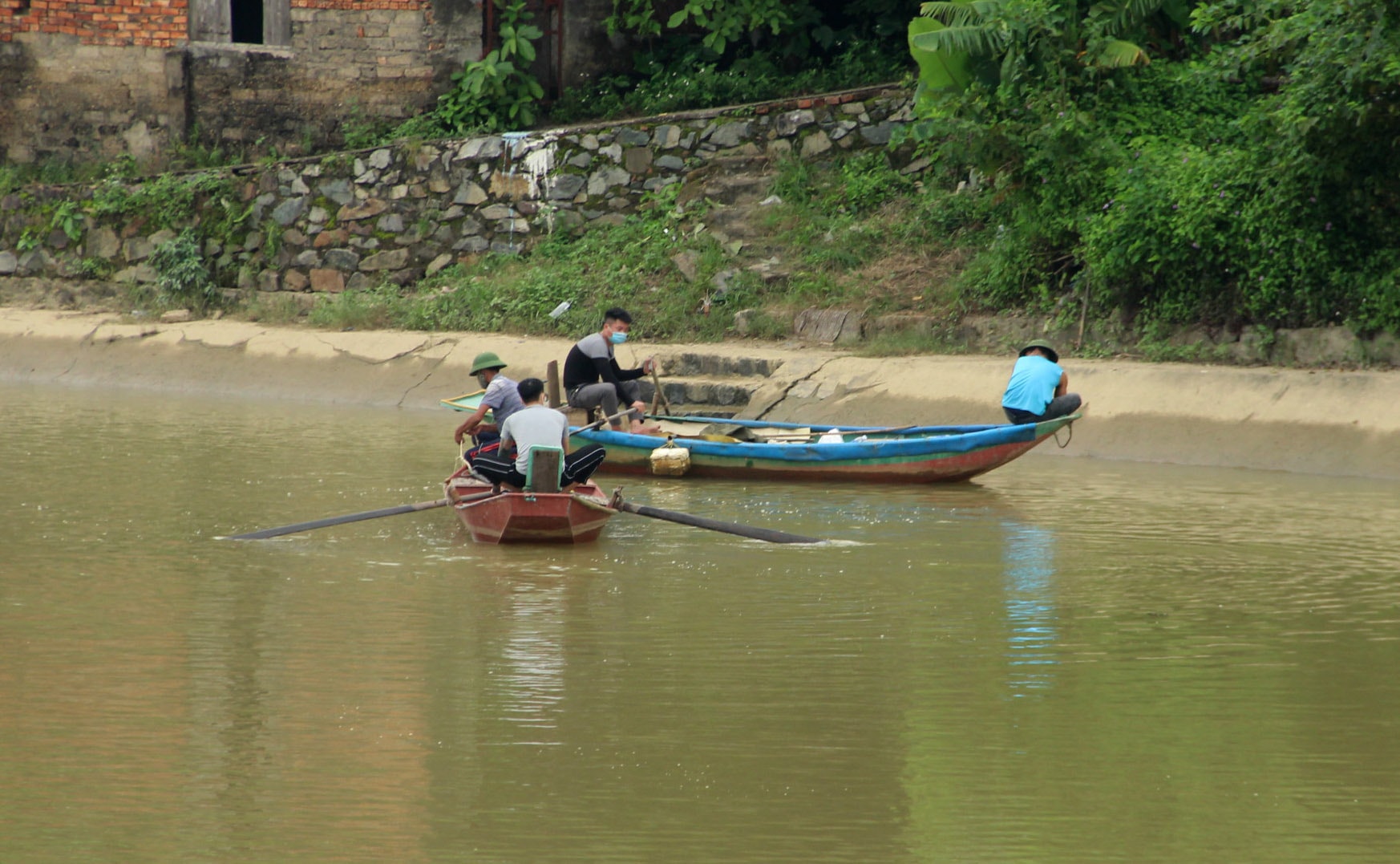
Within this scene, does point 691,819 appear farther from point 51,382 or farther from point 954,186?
point 51,382

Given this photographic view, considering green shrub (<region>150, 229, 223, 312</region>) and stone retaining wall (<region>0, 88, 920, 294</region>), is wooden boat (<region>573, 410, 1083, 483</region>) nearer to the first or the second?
stone retaining wall (<region>0, 88, 920, 294</region>)

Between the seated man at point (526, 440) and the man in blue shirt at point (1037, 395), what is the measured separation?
14.2 feet

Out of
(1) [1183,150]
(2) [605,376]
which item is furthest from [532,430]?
(1) [1183,150]

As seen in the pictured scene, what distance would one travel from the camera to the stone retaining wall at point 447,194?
2133cm

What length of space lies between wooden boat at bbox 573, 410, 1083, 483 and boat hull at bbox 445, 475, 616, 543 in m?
2.79

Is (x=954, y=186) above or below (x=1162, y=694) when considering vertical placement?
above

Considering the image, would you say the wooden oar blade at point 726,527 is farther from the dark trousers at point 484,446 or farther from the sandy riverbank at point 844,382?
the sandy riverbank at point 844,382

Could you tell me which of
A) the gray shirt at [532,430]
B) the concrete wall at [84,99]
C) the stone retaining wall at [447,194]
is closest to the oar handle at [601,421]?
the gray shirt at [532,430]

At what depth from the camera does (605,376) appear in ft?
48.8

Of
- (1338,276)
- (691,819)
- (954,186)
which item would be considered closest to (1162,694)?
(691,819)

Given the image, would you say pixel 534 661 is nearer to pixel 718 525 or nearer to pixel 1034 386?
pixel 718 525

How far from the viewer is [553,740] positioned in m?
6.45

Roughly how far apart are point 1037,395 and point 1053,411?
0.18m

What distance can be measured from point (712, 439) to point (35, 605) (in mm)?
6412
